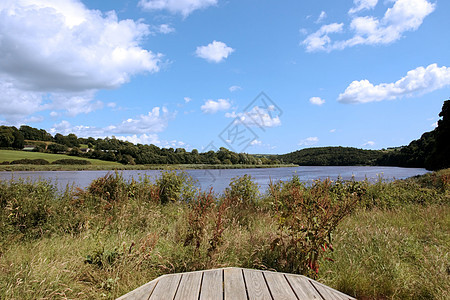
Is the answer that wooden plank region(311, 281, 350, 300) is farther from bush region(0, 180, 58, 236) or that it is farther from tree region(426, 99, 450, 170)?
tree region(426, 99, 450, 170)

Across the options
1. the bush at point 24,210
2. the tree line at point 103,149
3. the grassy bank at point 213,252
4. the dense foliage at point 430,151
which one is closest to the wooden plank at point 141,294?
the grassy bank at point 213,252

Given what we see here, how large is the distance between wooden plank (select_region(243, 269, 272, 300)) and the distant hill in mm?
42274

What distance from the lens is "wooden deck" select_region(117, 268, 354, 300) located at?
66.2 inches

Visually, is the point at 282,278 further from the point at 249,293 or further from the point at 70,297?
the point at 70,297

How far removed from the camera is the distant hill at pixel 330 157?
147 ft

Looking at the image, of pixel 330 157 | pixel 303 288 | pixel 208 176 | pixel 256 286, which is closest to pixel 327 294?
pixel 303 288

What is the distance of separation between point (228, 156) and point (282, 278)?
413 inches

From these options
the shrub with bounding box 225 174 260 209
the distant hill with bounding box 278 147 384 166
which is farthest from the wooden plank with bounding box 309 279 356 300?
the distant hill with bounding box 278 147 384 166

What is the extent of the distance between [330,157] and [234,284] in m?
46.8

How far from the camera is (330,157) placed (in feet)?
147

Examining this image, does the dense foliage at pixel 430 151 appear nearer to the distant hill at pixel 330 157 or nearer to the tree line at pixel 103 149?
the distant hill at pixel 330 157

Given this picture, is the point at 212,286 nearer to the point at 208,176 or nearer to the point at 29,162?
the point at 208,176

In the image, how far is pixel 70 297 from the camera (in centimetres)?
230

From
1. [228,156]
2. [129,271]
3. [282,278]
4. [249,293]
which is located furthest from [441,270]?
[228,156]
